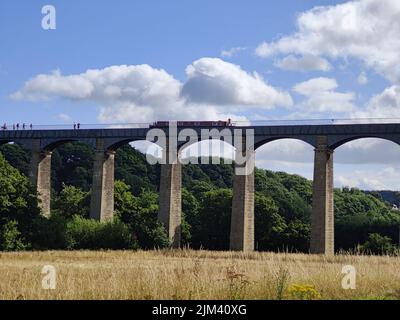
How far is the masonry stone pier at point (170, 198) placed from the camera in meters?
44.4

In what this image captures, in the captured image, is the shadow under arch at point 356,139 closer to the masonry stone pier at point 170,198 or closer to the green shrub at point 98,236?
the masonry stone pier at point 170,198

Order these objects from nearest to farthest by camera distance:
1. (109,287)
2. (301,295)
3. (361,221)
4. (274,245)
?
(301,295)
(109,287)
(274,245)
(361,221)

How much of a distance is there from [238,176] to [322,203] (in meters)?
6.14

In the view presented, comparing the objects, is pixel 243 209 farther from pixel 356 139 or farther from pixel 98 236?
pixel 98 236

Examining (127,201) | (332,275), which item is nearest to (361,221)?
(127,201)

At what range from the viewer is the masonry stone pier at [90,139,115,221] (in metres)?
47.0

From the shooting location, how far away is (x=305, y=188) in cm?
9856

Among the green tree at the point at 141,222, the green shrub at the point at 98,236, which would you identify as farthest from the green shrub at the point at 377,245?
the green shrub at the point at 98,236

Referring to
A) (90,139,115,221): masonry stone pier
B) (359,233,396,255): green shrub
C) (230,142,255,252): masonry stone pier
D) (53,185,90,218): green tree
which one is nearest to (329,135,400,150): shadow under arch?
(230,142,255,252): masonry stone pier

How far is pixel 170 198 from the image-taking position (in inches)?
1746

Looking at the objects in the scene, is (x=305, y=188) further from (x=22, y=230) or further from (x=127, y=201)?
(x=22, y=230)

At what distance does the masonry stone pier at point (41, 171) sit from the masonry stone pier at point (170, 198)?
10.4 meters
